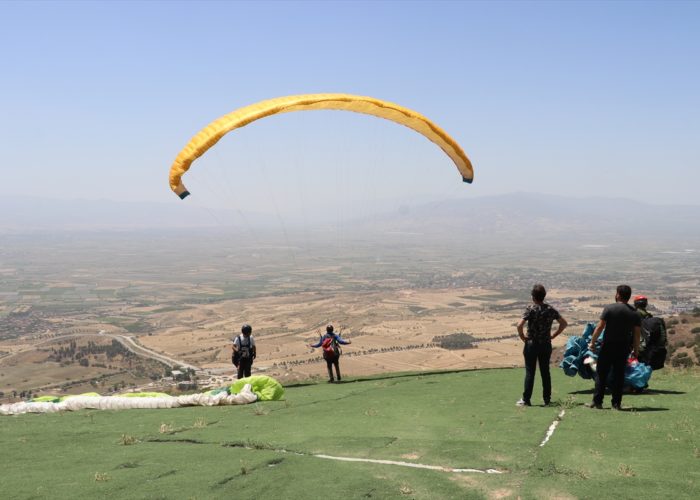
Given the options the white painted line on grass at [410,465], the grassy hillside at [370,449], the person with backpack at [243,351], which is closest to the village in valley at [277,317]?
the person with backpack at [243,351]

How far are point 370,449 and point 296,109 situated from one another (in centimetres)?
940

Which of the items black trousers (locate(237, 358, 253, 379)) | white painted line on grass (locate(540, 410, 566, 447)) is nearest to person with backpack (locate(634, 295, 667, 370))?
white painted line on grass (locate(540, 410, 566, 447))

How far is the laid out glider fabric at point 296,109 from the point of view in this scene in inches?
509

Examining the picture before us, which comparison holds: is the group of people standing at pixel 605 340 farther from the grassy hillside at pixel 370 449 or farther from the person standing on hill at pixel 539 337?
the grassy hillside at pixel 370 449

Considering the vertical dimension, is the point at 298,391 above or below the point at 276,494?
below

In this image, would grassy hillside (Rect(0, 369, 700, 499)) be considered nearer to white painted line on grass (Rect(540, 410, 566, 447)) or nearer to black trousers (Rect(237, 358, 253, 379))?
white painted line on grass (Rect(540, 410, 566, 447))

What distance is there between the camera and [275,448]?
273 inches

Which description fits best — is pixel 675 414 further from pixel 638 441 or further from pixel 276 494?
pixel 276 494

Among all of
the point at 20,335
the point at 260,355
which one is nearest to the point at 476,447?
the point at 260,355

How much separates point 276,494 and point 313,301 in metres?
109

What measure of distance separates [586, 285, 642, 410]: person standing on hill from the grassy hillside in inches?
14.5

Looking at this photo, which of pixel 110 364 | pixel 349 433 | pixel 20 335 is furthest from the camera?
pixel 20 335

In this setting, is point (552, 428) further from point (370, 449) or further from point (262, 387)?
point (262, 387)

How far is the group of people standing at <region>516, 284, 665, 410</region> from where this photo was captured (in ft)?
26.9
